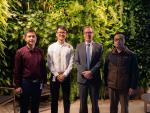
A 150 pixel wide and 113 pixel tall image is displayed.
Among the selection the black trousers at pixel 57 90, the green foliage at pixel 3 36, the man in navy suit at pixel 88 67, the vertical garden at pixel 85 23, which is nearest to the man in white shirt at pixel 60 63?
the black trousers at pixel 57 90

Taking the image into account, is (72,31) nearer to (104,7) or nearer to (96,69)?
(104,7)

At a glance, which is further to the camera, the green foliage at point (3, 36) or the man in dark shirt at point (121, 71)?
the green foliage at point (3, 36)

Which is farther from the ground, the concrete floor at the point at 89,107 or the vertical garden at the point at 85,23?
the vertical garden at the point at 85,23

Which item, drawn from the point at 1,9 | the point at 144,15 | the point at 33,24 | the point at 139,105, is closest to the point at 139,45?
the point at 144,15

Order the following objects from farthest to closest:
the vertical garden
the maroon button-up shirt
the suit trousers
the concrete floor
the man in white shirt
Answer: the vertical garden < the concrete floor < the man in white shirt < the suit trousers < the maroon button-up shirt

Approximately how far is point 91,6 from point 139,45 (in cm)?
159

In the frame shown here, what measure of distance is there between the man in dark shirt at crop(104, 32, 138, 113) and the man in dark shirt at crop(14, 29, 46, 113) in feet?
4.25

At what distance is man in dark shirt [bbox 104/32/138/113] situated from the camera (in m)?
7.08

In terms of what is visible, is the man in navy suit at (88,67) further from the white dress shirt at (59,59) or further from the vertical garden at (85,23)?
the vertical garden at (85,23)

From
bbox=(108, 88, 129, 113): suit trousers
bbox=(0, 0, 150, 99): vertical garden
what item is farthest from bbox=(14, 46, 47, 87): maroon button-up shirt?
bbox=(0, 0, 150, 99): vertical garden

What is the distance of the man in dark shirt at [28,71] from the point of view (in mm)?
7012

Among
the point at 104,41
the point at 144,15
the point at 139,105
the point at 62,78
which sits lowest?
the point at 139,105

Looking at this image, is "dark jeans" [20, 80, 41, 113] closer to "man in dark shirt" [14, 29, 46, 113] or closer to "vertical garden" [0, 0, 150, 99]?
"man in dark shirt" [14, 29, 46, 113]

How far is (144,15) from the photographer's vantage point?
1001 centimetres
